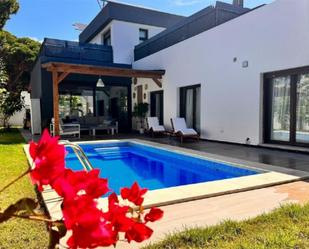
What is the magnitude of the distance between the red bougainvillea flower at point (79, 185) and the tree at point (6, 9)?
1669cm

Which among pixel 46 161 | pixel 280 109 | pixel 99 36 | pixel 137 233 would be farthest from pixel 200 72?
pixel 99 36

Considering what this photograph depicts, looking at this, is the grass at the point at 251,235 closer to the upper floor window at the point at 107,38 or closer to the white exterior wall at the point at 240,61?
the white exterior wall at the point at 240,61

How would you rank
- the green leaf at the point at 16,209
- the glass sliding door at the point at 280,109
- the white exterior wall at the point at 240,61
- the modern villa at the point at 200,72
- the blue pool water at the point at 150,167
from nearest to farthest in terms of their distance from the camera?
the green leaf at the point at 16,209 < the blue pool water at the point at 150,167 < the white exterior wall at the point at 240,61 < the modern villa at the point at 200,72 < the glass sliding door at the point at 280,109

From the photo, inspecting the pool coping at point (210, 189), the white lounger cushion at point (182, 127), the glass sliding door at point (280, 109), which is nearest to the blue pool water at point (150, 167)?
the pool coping at point (210, 189)

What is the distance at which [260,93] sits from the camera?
8.74 m

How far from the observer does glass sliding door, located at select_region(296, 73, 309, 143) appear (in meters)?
7.57

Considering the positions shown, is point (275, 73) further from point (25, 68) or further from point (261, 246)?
point (25, 68)

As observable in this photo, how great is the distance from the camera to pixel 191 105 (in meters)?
12.3

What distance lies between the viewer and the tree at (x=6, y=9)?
14.4 metres

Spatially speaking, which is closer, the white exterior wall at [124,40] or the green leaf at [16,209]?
the green leaf at [16,209]

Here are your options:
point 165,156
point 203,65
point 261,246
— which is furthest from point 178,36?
point 261,246

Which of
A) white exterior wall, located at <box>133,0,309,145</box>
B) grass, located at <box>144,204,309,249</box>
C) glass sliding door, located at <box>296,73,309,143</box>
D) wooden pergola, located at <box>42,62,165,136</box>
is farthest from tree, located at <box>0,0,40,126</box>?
grass, located at <box>144,204,309,249</box>

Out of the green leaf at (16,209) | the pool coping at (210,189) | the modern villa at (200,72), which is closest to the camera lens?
the green leaf at (16,209)

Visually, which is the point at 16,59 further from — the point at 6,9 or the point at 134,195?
the point at 134,195
